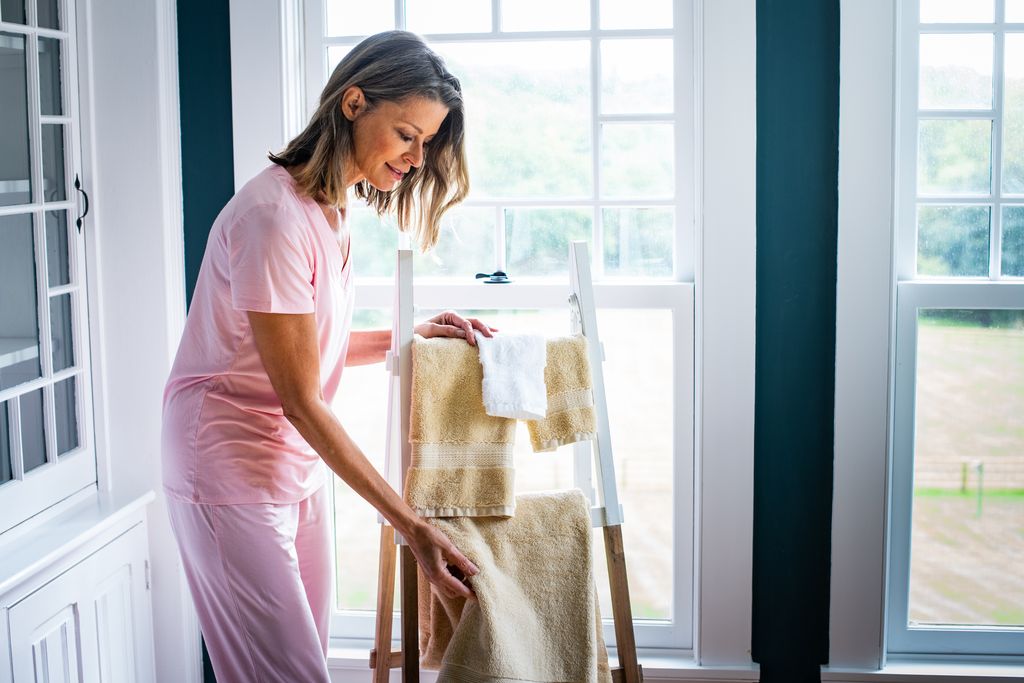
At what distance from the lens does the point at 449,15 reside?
2639mm

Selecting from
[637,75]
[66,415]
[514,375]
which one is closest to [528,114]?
[637,75]

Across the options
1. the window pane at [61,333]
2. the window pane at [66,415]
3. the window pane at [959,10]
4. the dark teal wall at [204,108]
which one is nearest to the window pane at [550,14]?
the dark teal wall at [204,108]

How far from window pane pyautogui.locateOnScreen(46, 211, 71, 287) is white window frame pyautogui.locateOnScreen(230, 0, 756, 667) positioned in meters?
0.43

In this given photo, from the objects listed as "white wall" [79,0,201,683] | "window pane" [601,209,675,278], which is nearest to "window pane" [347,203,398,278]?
"white wall" [79,0,201,683]

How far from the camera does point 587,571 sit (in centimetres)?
206

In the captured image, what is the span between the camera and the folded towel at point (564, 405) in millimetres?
2047

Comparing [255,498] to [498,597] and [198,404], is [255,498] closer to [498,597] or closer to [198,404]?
[198,404]

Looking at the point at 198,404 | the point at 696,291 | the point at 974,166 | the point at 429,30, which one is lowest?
the point at 198,404

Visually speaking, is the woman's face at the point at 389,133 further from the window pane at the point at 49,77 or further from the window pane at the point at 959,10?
the window pane at the point at 959,10

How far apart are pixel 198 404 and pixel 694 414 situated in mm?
1322

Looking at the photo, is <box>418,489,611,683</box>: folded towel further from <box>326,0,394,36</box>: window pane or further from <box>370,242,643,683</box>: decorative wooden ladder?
<box>326,0,394,36</box>: window pane

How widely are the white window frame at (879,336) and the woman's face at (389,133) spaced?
1.12 meters

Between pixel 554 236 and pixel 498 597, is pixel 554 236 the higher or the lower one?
the higher one

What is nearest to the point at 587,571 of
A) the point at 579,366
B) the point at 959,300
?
the point at 579,366
